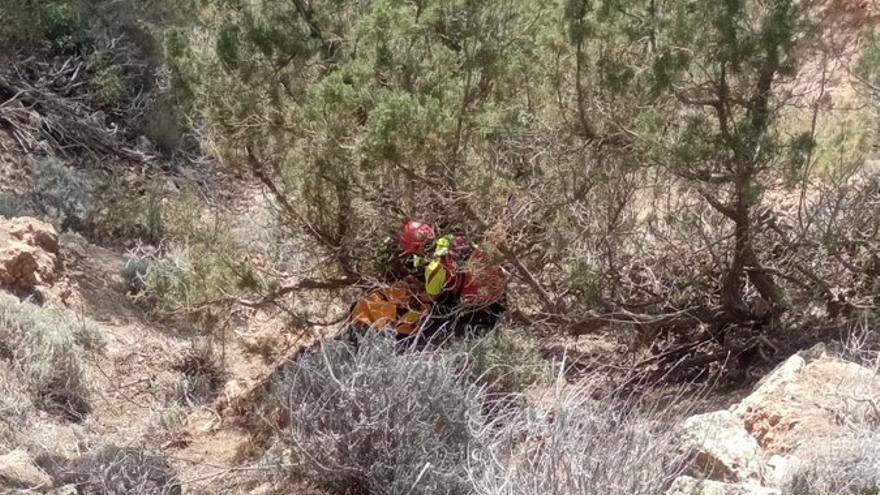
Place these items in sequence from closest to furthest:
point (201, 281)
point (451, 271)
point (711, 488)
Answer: point (711, 488)
point (451, 271)
point (201, 281)

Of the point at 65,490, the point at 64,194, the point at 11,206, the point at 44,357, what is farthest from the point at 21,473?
the point at 64,194

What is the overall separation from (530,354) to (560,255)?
61 cm

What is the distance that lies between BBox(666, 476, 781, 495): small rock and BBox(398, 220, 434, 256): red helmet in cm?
258

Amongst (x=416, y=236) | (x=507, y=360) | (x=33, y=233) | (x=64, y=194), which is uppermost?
(x=416, y=236)

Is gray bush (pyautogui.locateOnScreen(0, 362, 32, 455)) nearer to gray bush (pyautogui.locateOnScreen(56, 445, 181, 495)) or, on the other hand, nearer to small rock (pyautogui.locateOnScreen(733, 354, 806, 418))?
gray bush (pyautogui.locateOnScreen(56, 445, 181, 495))

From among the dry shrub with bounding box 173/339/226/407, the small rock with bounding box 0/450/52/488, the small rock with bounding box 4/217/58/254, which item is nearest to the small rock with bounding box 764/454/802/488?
the small rock with bounding box 0/450/52/488

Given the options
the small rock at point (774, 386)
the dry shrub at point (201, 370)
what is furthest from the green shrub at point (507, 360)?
the dry shrub at point (201, 370)

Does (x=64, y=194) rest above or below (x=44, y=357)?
below

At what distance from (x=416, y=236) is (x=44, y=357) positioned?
93.9 inches

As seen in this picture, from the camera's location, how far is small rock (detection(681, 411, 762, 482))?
12.4 ft

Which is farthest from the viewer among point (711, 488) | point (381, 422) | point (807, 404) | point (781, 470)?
point (381, 422)

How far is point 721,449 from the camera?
12.6 feet

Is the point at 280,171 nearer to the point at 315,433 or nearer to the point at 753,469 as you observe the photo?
the point at 315,433

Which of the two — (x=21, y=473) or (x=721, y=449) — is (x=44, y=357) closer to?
(x=21, y=473)
